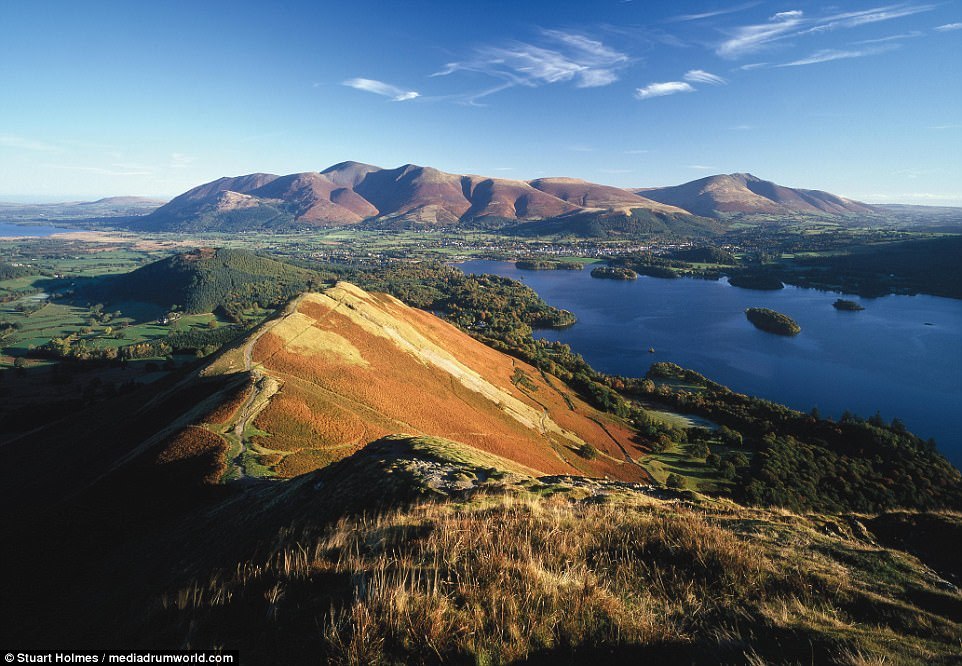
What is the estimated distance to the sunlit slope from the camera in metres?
33.2

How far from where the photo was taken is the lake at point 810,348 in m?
85.7

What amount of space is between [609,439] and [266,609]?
59.6 metres

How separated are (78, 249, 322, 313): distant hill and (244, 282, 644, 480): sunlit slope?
121 meters

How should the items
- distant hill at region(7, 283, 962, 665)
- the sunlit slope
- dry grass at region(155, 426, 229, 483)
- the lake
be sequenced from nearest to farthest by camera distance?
distant hill at region(7, 283, 962, 665)
dry grass at region(155, 426, 229, 483)
the sunlit slope
the lake

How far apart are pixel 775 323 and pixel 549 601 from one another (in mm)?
158153

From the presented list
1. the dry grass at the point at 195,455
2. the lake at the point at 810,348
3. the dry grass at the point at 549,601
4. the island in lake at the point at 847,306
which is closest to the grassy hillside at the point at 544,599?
the dry grass at the point at 549,601

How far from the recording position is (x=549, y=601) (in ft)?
15.4

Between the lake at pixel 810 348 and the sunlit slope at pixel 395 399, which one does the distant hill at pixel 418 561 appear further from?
the lake at pixel 810 348

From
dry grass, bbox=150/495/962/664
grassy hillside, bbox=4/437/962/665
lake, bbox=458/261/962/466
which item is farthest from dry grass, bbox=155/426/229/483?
lake, bbox=458/261/962/466

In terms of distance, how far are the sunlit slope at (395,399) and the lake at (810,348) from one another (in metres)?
47.9

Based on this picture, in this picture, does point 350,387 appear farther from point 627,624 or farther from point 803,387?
point 803,387

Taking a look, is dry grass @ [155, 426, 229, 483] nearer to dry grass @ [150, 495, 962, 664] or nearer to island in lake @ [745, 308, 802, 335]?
dry grass @ [150, 495, 962, 664]

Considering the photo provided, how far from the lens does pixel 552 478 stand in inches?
736

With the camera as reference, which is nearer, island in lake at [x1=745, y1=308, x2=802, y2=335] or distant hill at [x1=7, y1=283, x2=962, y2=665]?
distant hill at [x1=7, y1=283, x2=962, y2=665]
